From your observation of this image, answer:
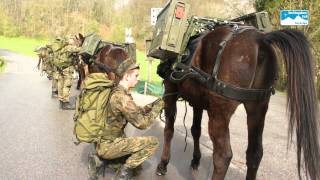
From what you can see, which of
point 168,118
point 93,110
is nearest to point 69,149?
point 168,118

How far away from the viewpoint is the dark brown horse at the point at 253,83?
12.9 feet

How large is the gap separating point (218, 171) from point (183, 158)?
226 centimetres

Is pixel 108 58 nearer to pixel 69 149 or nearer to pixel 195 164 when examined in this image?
pixel 69 149

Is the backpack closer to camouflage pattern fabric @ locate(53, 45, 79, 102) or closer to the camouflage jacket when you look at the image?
the camouflage jacket

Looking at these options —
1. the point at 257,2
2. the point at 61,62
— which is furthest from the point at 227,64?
the point at 257,2

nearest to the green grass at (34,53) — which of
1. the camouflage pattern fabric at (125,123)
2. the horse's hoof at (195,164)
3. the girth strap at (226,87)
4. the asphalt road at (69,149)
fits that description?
the asphalt road at (69,149)

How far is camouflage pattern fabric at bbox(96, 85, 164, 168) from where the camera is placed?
4668 mm

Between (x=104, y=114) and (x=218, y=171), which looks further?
(x=104, y=114)

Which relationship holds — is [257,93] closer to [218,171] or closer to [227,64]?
[227,64]

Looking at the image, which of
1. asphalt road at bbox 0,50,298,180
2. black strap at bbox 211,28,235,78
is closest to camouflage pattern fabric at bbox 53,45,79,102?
asphalt road at bbox 0,50,298,180

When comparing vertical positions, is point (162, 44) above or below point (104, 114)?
above

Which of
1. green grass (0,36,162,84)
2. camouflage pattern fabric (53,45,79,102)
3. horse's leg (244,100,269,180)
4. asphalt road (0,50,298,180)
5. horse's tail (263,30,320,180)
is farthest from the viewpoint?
green grass (0,36,162,84)

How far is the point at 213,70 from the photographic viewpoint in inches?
176

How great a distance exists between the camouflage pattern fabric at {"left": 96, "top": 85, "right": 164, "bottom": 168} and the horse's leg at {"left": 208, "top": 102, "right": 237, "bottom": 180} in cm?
62
